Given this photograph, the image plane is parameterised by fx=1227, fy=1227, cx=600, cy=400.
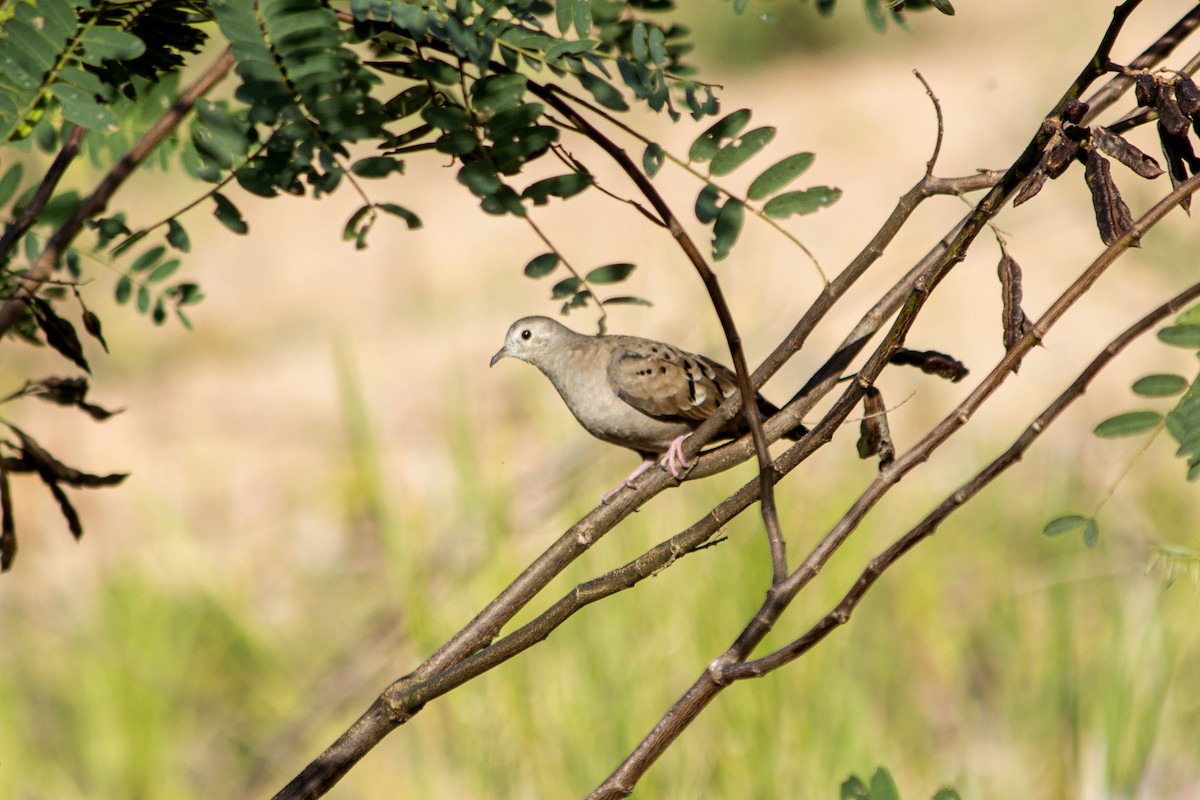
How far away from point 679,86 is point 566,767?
8.95 feet

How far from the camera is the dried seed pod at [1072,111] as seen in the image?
4.54ft

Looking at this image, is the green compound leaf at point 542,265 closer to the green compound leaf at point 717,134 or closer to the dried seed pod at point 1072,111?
the green compound leaf at point 717,134

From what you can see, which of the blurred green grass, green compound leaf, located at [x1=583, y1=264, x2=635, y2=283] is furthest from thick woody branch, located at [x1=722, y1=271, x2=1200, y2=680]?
the blurred green grass

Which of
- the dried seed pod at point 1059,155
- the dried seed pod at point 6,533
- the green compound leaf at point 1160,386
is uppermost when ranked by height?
the green compound leaf at point 1160,386

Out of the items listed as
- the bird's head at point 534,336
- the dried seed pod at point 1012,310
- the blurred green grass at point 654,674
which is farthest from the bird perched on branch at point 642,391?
the dried seed pod at point 1012,310

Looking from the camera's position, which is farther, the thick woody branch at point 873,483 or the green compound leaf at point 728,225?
the green compound leaf at point 728,225

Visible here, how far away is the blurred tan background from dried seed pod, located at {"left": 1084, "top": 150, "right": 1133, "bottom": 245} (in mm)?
1045

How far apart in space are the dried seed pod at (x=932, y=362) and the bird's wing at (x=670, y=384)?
159cm

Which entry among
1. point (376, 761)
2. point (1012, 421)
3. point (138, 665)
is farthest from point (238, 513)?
point (1012, 421)

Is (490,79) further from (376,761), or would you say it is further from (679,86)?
(376,761)

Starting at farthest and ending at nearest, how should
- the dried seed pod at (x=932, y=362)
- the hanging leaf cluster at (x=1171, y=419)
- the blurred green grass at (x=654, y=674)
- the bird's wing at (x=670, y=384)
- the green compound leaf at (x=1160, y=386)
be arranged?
the blurred green grass at (x=654, y=674) < the bird's wing at (x=670, y=384) < the green compound leaf at (x=1160, y=386) < the dried seed pod at (x=932, y=362) < the hanging leaf cluster at (x=1171, y=419)

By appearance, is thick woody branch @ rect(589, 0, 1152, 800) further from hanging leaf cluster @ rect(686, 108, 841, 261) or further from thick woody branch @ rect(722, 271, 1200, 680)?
hanging leaf cluster @ rect(686, 108, 841, 261)

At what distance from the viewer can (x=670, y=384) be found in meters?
3.51

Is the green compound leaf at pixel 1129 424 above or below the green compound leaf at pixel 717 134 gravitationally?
below
